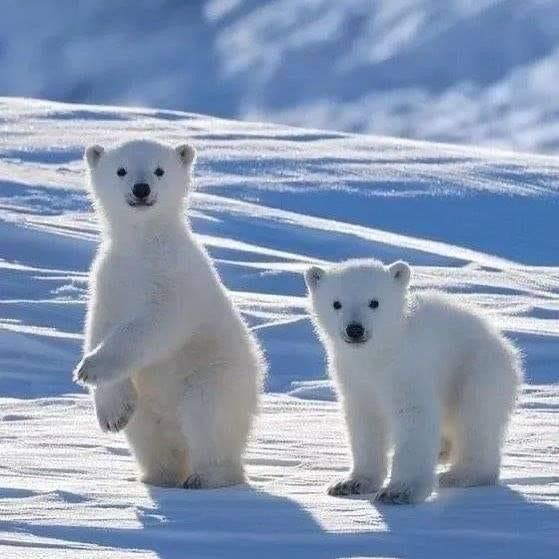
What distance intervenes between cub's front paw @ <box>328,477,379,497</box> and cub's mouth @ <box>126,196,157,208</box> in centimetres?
117

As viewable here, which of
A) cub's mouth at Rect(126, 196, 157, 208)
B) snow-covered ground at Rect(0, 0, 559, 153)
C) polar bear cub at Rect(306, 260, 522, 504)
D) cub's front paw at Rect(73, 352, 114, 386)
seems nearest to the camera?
polar bear cub at Rect(306, 260, 522, 504)

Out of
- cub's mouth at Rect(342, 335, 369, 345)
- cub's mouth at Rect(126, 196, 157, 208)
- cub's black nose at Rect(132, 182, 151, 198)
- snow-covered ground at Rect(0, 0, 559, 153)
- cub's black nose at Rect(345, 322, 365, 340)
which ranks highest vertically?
snow-covered ground at Rect(0, 0, 559, 153)

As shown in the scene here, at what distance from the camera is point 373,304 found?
5383 millimetres

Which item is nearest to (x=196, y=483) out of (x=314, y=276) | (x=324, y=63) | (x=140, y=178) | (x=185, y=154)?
(x=314, y=276)

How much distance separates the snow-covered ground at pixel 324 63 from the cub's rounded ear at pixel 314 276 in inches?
2186

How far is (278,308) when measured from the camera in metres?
10.1

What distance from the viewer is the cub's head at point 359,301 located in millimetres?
5316

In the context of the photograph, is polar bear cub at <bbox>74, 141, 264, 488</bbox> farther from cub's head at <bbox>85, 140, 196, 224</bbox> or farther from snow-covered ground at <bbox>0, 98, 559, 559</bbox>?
snow-covered ground at <bbox>0, 98, 559, 559</bbox>

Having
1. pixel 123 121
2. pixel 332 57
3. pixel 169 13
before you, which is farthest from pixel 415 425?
pixel 169 13

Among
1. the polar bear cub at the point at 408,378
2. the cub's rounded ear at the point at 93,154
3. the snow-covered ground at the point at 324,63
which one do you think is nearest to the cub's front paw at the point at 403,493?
the polar bear cub at the point at 408,378

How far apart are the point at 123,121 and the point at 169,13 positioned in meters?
112

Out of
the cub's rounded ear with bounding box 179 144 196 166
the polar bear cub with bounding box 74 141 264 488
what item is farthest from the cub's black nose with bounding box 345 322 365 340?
the cub's rounded ear with bounding box 179 144 196 166

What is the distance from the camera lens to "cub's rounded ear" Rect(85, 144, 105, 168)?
611 centimetres

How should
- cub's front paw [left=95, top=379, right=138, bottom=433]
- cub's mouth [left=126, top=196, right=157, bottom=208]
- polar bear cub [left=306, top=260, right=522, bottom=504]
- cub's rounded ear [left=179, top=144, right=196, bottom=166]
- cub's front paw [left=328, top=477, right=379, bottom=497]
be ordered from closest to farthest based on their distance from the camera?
1. polar bear cub [left=306, top=260, right=522, bottom=504]
2. cub's front paw [left=328, top=477, right=379, bottom=497]
3. cub's front paw [left=95, top=379, right=138, bottom=433]
4. cub's mouth [left=126, top=196, right=157, bottom=208]
5. cub's rounded ear [left=179, top=144, right=196, bottom=166]
